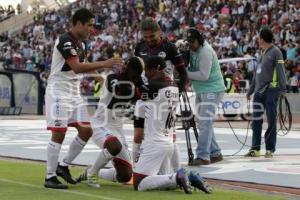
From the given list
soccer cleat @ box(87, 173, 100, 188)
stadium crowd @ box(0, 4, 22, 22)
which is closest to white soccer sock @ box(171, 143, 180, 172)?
soccer cleat @ box(87, 173, 100, 188)

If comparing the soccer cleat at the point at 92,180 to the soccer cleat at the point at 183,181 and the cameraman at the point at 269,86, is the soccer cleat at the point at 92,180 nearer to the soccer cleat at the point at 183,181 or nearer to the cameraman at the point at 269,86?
the soccer cleat at the point at 183,181

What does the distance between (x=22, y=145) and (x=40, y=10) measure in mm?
37902

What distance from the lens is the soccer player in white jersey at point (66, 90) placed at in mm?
9125

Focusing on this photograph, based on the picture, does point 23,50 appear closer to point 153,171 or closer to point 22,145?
point 22,145

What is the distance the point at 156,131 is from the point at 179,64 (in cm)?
191

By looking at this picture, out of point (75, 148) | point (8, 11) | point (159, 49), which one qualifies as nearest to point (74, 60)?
point (75, 148)

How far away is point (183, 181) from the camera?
835 cm

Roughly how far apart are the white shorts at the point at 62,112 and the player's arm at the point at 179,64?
1.55 meters

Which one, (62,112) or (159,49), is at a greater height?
(159,49)

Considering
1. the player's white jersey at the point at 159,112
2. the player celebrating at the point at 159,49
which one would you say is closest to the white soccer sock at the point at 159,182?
the player's white jersey at the point at 159,112

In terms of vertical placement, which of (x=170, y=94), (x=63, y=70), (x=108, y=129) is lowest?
(x=108, y=129)

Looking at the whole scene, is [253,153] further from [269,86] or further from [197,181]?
[197,181]

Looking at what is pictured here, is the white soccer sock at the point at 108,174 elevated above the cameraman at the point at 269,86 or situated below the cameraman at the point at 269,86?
below

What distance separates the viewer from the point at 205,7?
34.5 m
